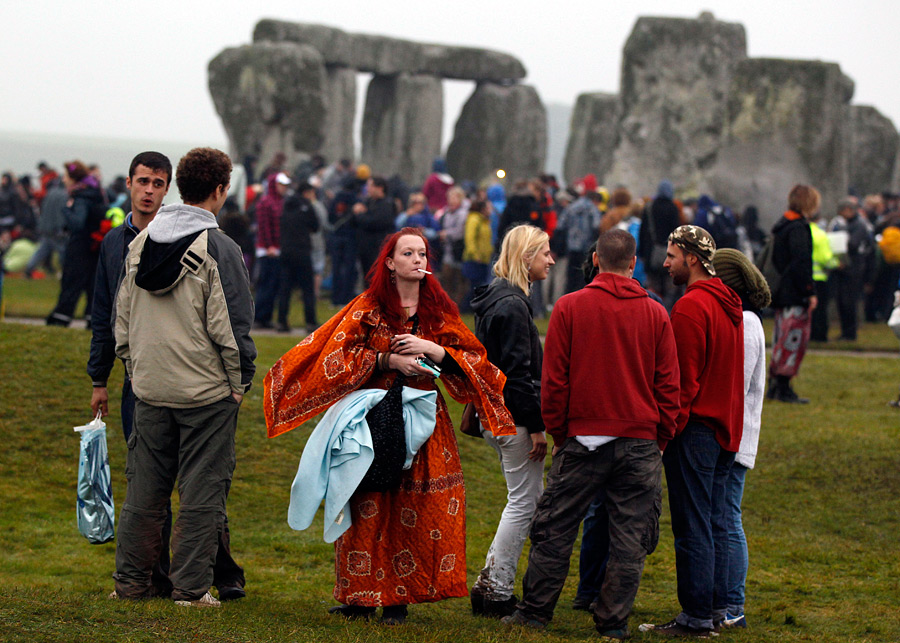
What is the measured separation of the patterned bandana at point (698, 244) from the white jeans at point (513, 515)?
3.86 feet

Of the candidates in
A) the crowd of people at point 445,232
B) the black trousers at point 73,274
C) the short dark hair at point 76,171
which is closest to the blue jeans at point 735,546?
the crowd of people at point 445,232

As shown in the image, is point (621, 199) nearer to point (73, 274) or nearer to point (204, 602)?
point (73, 274)

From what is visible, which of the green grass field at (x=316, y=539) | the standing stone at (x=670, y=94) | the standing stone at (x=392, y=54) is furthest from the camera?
the standing stone at (x=392, y=54)

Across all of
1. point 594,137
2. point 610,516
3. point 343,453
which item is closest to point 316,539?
point 343,453

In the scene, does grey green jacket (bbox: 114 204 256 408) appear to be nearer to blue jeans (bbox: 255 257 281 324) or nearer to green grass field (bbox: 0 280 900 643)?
green grass field (bbox: 0 280 900 643)

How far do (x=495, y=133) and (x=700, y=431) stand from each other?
26.4 meters

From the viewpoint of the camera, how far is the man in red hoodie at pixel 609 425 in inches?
202

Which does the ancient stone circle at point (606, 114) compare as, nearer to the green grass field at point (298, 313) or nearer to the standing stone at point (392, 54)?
the standing stone at point (392, 54)

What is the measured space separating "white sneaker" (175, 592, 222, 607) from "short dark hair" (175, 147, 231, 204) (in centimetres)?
178

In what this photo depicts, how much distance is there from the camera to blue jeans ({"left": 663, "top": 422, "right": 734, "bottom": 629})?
212 inches

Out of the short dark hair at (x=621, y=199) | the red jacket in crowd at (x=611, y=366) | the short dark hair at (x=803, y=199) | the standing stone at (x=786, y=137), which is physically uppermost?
the standing stone at (x=786, y=137)

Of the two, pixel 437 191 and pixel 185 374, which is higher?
pixel 437 191

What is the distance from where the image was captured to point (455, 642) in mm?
4867

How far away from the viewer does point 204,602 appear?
516 cm
